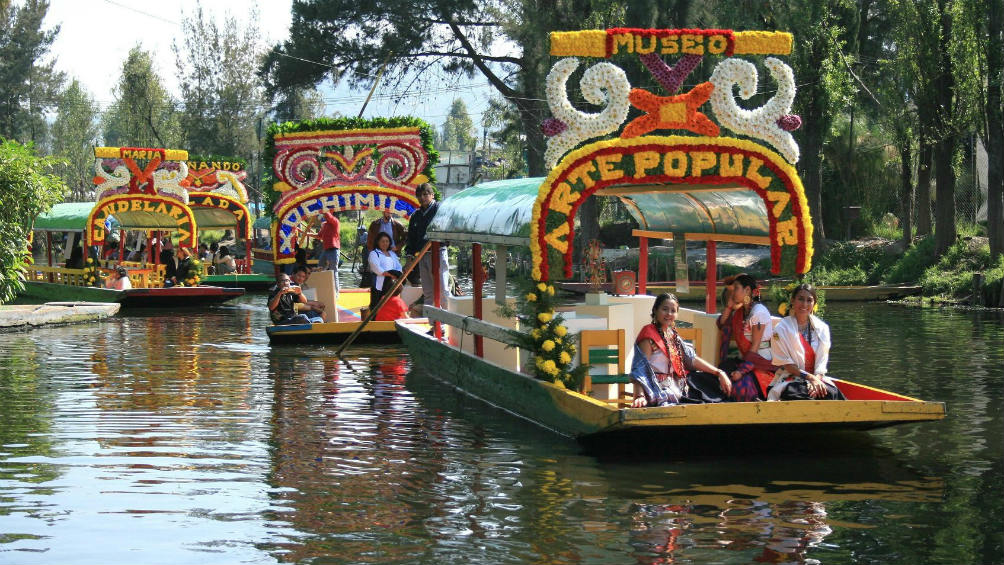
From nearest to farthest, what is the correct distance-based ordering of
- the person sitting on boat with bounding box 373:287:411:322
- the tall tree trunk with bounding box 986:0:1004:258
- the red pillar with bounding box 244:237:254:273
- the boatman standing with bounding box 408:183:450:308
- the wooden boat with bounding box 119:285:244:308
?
the boatman standing with bounding box 408:183:450:308, the person sitting on boat with bounding box 373:287:411:322, the wooden boat with bounding box 119:285:244:308, the tall tree trunk with bounding box 986:0:1004:258, the red pillar with bounding box 244:237:254:273

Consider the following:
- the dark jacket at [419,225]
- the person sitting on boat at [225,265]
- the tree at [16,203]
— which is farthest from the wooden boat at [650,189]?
the person sitting on boat at [225,265]

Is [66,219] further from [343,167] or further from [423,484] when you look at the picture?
[423,484]

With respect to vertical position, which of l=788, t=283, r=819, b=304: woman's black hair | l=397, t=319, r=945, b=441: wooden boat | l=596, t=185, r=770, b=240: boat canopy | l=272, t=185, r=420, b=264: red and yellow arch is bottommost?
l=397, t=319, r=945, b=441: wooden boat

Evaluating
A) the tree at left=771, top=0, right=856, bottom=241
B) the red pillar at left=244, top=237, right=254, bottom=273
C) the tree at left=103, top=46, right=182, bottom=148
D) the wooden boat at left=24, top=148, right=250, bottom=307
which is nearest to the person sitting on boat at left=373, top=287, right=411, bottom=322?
the wooden boat at left=24, top=148, right=250, bottom=307

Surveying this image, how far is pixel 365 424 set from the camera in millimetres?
13312

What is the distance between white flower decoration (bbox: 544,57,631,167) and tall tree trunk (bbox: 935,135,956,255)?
72.9 feet

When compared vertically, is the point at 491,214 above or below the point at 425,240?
above

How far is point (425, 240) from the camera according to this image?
59.8 feet

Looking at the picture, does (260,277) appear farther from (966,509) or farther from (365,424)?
(966,509)

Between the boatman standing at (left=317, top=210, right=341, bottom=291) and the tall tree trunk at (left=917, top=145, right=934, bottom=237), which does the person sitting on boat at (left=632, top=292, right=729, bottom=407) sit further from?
the tall tree trunk at (left=917, top=145, right=934, bottom=237)

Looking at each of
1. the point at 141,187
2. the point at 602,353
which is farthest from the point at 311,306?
the point at 141,187

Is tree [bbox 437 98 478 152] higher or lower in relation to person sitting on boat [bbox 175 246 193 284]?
higher

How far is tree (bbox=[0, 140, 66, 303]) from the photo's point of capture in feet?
78.2

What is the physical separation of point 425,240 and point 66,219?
17370 millimetres
